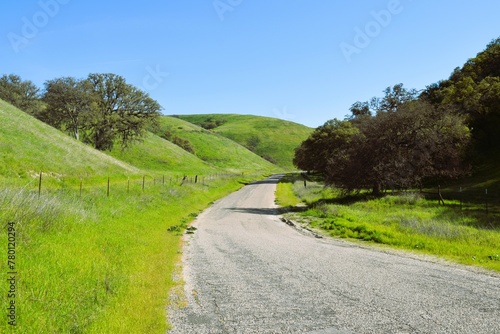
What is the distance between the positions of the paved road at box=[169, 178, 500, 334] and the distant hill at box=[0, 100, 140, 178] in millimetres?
23729

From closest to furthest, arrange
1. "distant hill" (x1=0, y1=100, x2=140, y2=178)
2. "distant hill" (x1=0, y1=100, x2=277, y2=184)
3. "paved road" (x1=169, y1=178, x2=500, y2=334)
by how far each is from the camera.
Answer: "paved road" (x1=169, y1=178, x2=500, y2=334)
"distant hill" (x1=0, y1=100, x2=140, y2=178)
"distant hill" (x1=0, y1=100, x2=277, y2=184)

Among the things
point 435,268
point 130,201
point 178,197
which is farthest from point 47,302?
point 178,197

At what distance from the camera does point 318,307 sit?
304 inches

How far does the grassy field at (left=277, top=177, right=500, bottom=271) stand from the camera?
1339 centimetres

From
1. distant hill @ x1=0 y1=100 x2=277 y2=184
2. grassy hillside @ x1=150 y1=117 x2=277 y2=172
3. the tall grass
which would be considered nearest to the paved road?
the tall grass

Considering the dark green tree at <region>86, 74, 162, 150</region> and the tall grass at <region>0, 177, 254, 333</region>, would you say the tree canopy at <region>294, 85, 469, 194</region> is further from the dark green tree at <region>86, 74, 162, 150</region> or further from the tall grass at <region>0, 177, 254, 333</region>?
the dark green tree at <region>86, 74, 162, 150</region>

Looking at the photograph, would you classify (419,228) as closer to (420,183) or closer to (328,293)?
(328,293)

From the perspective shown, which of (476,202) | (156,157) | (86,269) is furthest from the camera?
(156,157)

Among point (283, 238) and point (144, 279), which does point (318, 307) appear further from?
point (283, 238)

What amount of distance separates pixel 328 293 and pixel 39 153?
35.4 meters

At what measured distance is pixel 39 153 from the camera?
35.1 metres

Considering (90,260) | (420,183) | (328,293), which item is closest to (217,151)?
(420,183)

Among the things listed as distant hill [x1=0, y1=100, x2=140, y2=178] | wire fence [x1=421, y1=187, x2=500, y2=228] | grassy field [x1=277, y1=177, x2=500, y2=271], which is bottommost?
grassy field [x1=277, y1=177, x2=500, y2=271]

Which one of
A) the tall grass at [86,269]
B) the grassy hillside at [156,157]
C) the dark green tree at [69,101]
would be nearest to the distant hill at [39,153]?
the dark green tree at [69,101]
